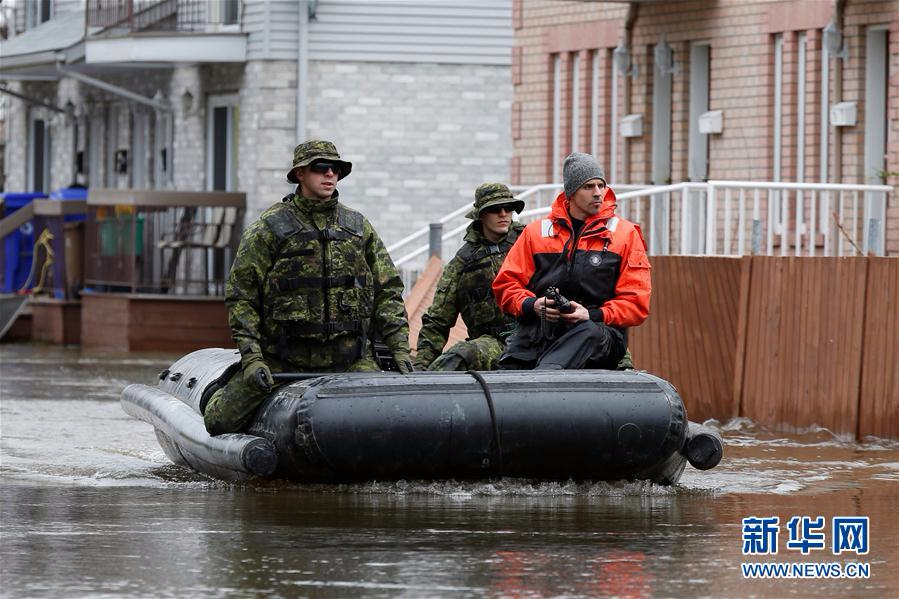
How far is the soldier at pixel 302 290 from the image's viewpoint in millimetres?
11023

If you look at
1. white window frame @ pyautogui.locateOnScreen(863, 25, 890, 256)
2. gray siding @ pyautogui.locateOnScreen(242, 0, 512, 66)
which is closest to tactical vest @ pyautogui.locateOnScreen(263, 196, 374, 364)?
white window frame @ pyautogui.locateOnScreen(863, 25, 890, 256)

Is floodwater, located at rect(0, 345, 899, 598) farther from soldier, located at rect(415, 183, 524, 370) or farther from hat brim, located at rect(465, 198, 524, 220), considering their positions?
hat brim, located at rect(465, 198, 524, 220)

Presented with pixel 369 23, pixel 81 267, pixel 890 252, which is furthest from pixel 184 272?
pixel 890 252

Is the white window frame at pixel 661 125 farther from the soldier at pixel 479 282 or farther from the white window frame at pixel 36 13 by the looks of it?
the white window frame at pixel 36 13

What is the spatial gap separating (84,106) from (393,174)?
857cm

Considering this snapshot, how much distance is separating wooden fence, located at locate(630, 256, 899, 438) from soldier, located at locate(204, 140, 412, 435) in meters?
4.36

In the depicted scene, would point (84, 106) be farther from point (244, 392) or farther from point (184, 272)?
point (244, 392)

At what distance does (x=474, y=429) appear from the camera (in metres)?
10.3

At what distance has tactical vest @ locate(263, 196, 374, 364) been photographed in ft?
36.2

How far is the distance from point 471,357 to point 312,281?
3.74 ft

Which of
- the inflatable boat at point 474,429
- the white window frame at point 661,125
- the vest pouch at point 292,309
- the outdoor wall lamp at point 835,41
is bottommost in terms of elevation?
the inflatable boat at point 474,429

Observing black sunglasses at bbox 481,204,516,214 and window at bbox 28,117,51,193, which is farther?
window at bbox 28,117,51,193

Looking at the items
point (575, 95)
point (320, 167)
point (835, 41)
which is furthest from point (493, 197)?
point (575, 95)

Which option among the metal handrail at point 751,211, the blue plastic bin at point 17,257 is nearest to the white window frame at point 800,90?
the metal handrail at point 751,211
